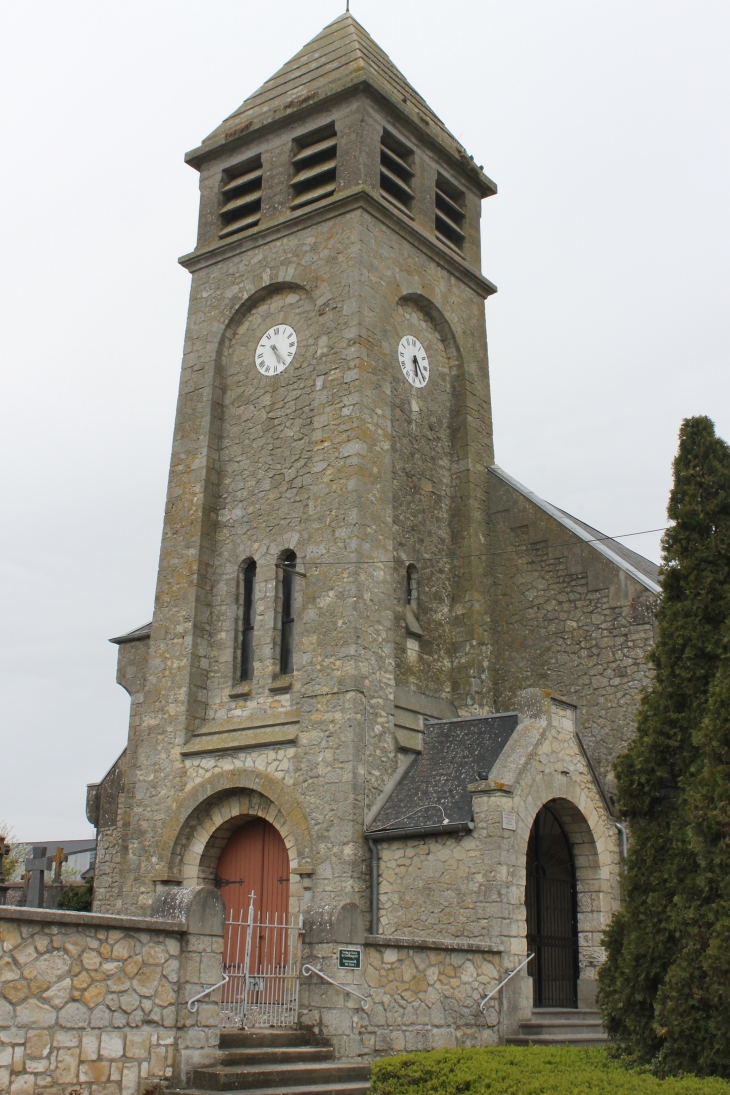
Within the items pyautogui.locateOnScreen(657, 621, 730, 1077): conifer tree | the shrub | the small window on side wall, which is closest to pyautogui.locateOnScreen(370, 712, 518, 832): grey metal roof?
the small window on side wall

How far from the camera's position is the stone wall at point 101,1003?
8.38 meters

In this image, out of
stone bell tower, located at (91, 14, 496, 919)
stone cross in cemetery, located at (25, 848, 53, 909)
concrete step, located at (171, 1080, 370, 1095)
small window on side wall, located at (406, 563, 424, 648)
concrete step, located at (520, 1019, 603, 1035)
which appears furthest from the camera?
stone cross in cemetery, located at (25, 848, 53, 909)

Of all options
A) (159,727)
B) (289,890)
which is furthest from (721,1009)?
(159,727)

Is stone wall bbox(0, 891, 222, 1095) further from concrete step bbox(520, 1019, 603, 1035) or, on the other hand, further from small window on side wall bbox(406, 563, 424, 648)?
small window on side wall bbox(406, 563, 424, 648)

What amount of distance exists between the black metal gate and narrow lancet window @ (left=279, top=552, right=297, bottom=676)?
451 centimetres

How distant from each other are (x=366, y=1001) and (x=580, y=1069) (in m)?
2.50

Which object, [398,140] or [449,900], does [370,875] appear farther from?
[398,140]

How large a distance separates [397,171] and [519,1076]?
638 inches

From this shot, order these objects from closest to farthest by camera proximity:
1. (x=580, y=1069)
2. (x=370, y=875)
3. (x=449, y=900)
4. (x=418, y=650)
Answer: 1. (x=580, y=1069)
2. (x=449, y=900)
3. (x=370, y=875)
4. (x=418, y=650)

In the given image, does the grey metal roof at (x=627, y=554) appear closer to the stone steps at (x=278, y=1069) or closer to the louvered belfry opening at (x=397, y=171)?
the louvered belfry opening at (x=397, y=171)

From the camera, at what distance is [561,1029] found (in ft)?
42.8

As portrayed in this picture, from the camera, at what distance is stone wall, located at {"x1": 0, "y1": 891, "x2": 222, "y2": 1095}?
27.5ft

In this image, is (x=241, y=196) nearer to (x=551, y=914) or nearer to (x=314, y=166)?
(x=314, y=166)

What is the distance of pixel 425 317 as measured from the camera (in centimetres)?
2012
